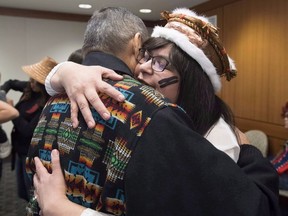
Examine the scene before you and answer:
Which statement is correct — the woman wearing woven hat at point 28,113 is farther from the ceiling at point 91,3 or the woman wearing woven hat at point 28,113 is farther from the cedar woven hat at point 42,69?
the ceiling at point 91,3

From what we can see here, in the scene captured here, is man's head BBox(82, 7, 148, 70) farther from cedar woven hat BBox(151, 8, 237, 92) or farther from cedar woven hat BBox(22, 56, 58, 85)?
cedar woven hat BBox(22, 56, 58, 85)

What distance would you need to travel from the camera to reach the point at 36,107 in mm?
3119

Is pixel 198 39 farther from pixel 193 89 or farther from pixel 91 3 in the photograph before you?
pixel 91 3

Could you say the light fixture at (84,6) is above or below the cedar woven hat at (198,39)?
above

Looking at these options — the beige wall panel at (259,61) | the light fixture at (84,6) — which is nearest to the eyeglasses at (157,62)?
the beige wall panel at (259,61)

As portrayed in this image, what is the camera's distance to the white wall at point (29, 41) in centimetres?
599

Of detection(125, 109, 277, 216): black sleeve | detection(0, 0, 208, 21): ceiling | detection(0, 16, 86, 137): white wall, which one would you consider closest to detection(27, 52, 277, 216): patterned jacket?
detection(125, 109, 277, 216): black sleeve

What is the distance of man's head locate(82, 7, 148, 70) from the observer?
937 millimetres

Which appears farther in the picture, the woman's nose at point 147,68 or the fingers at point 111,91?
the woman's nose at point 147,68

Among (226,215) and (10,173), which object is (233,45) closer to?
(10,173)

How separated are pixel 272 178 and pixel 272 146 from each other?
11.6 ft

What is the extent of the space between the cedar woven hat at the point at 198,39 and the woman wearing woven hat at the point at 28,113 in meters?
1.84

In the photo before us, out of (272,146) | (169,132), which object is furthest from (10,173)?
(169,132)

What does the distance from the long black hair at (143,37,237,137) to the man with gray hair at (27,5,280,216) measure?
416 millimetres
